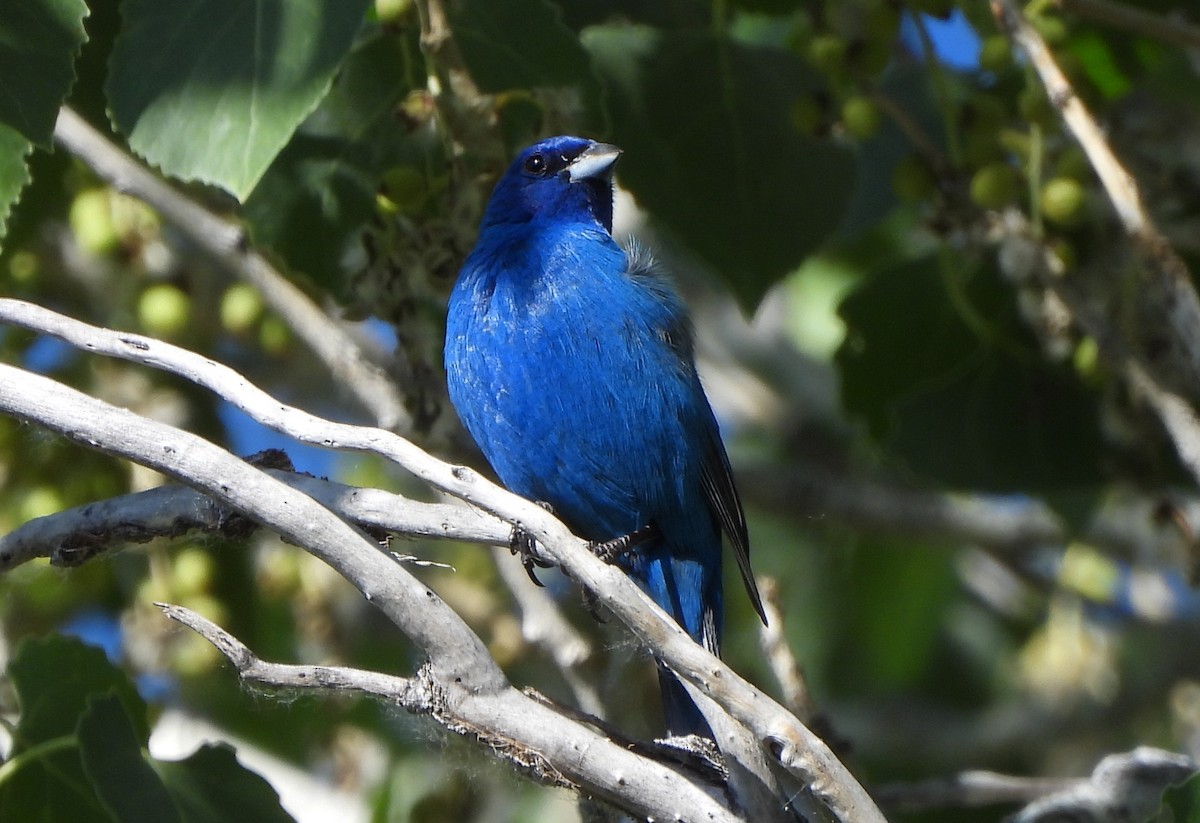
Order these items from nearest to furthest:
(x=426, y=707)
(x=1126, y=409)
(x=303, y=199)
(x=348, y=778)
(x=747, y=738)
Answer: (x=426, y=707) → (x=747, y=738) → (x=303, y=199) → (x=1126, y=409) → (x=348, y=778)

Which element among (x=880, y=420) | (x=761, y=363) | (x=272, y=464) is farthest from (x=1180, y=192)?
(x=761, y=363)

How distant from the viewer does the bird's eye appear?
4.22 meters

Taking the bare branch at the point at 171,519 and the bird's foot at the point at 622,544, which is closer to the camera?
the bare branch at the point at 171,519

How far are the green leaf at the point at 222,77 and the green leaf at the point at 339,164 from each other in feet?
1.81

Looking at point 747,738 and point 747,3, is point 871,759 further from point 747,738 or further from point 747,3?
point 747,738

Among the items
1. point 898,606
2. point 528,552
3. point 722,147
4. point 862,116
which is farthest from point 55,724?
point 898,606

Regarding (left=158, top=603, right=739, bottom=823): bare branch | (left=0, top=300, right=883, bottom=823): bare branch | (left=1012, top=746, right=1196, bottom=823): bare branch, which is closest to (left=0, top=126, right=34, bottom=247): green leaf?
(left=0, top=300, right=883, bottom=823): bare branch

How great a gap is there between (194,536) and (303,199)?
3.64 ft

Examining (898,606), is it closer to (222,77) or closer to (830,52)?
(830,52)

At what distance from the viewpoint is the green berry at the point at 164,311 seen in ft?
14.9

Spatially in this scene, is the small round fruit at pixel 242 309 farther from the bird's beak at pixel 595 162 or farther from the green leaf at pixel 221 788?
the green leaf at pixel 221 788

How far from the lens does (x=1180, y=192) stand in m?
3.89

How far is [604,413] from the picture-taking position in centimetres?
366

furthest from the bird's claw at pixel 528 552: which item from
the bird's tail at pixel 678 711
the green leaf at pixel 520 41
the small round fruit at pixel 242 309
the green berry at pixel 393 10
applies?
the small round fruit at pixel 242 309
